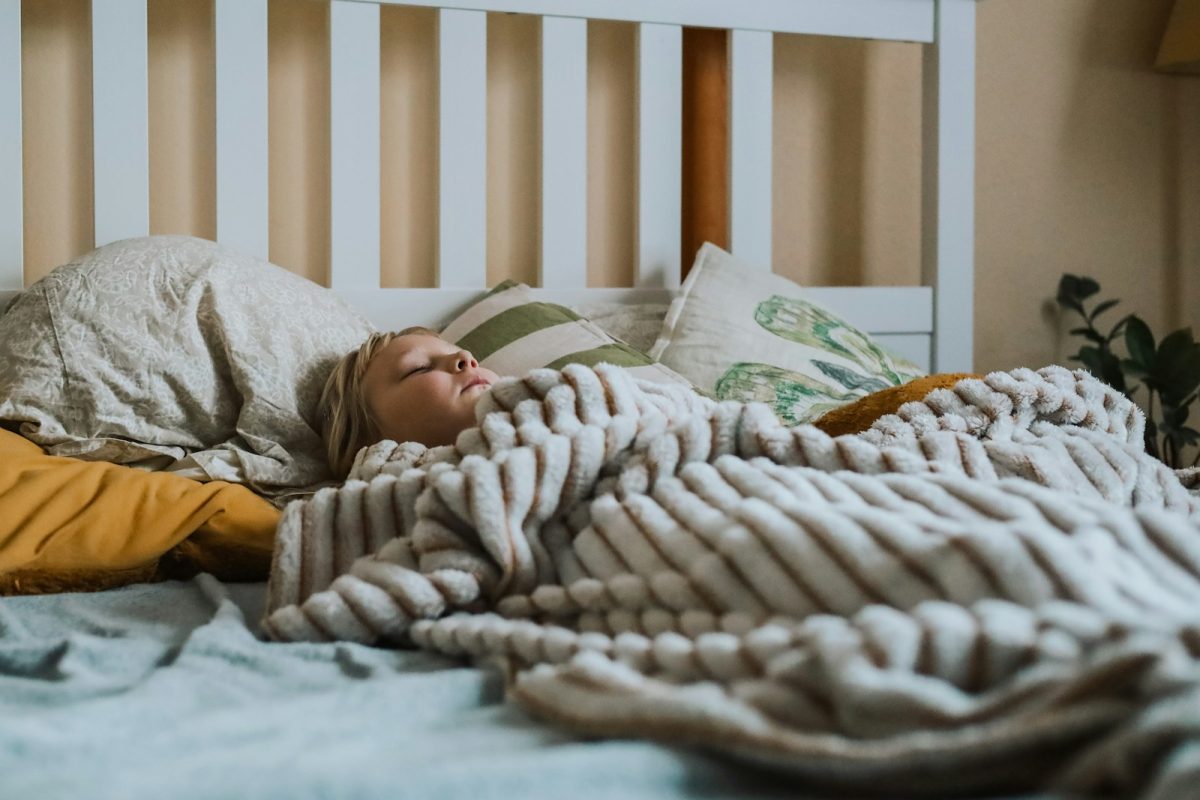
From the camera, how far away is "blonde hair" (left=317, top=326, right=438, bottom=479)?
1277 mm

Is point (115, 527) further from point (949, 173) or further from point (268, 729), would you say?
point (949, 173)

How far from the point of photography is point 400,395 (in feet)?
4.11

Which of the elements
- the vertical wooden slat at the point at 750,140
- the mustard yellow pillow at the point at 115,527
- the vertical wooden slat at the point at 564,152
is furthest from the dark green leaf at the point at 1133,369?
the mustard yellow pillow at the point at 115,527

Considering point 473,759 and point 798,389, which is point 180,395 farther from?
point 473,759

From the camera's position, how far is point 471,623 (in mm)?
709

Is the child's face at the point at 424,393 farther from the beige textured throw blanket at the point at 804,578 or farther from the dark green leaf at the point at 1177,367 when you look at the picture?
the dark green leaf at the point at 1177,367

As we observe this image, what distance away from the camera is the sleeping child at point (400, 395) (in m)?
1.24

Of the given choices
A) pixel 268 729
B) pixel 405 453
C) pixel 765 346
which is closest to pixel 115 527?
pixel 405 453

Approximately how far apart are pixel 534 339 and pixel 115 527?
637 millimetres

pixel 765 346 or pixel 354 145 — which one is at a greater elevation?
pixel 354 145

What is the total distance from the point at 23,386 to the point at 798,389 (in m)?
0.93

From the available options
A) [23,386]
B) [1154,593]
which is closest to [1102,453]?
[1154,593]

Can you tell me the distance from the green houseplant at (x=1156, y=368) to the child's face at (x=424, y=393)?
4.18ft

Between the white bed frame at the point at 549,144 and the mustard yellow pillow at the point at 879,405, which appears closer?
the mustard yellow pillow at the point at 879,405
